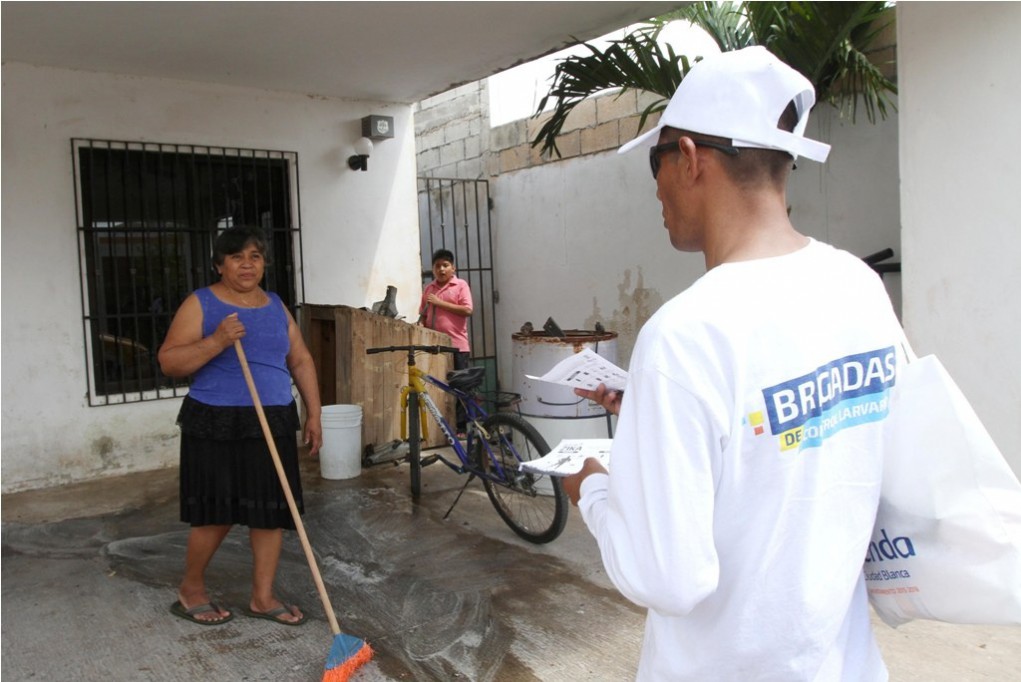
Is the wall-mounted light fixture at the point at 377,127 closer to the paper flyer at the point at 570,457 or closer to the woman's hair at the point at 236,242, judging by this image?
the woman's hair at the point at 236,242

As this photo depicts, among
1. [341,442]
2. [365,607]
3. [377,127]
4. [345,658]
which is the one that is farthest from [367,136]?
[345,658]

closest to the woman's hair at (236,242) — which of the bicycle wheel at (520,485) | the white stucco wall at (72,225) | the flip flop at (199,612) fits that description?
the flip flop at (199,612)

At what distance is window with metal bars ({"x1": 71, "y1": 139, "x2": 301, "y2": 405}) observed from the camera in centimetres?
594

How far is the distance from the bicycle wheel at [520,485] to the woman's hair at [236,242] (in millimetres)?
1768

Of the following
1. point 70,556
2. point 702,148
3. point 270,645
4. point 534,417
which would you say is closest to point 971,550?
point 702,148

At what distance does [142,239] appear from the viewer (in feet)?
20.1

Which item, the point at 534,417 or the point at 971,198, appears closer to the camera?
the point at 971,198

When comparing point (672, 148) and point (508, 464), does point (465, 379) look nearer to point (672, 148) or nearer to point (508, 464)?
point (508, 464)

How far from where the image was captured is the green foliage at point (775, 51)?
182 inches

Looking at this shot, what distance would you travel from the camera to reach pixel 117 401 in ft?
19.7

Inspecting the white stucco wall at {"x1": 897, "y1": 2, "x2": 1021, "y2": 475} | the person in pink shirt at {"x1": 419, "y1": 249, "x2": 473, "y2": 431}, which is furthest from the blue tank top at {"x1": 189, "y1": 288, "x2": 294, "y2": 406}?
the person in pink shirt at {"x1": 419, "y1": 249, "x2": 473, "y2": 431}

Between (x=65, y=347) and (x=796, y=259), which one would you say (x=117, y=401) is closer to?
(x=65, y=347)

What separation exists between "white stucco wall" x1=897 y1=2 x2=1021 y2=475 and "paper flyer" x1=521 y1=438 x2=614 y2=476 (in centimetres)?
272

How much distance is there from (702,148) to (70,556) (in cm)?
440
